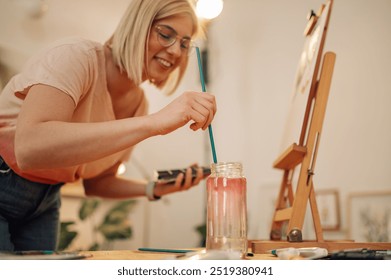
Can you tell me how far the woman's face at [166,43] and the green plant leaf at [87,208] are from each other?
4.25ft

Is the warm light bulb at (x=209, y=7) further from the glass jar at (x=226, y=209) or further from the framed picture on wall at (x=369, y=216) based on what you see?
the framed picture on wall at (x=369, y=216)

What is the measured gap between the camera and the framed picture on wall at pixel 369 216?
1.85 meters

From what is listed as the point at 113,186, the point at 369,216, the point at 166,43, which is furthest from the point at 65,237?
the point at 369,216

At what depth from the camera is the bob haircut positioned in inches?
41.0

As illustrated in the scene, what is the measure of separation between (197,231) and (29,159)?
1767 mm

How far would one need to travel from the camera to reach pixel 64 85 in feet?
2.74

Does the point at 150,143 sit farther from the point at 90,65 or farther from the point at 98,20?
the point at 90,65

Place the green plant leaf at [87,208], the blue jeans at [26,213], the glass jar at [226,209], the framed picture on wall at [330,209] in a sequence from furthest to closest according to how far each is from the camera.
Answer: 1. the green plant leaf at [87,208]
2. the framed picture on wall at [330,209]
3. the blue jeans at [26,213]
4. the glass jar at [226,209]

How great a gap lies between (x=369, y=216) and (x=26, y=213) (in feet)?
4.90

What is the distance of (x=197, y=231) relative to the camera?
2.46 m

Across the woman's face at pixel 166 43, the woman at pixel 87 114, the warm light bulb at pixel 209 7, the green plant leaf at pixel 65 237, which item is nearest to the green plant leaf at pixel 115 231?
the green plant leaf at pixel 65 237

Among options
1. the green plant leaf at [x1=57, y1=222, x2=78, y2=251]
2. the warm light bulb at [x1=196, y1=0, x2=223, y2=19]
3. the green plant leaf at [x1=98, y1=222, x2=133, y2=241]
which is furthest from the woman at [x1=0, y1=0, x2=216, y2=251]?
the green plant leaf at [x1=98, y1=222, x2=133, y2=241]
